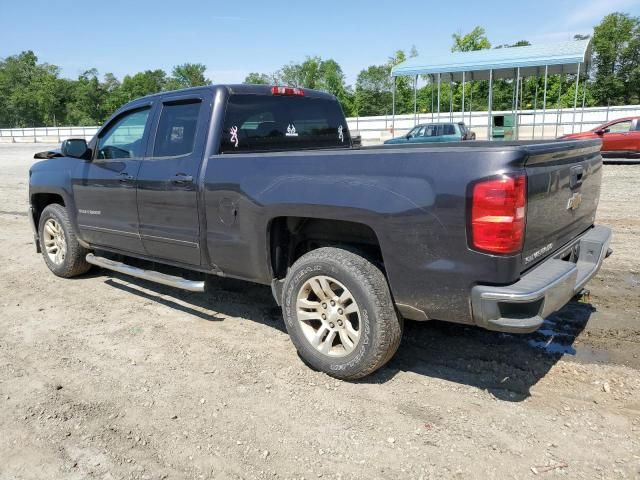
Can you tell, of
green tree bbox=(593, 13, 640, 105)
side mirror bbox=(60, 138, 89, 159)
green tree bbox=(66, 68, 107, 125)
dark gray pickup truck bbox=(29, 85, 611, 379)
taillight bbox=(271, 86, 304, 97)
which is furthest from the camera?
green tree bbox=(66, 68, 107, 125)

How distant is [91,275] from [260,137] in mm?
3095

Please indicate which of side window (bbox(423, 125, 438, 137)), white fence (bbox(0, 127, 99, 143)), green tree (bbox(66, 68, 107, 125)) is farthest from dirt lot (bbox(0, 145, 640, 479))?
green tree (bbox(66, 68, 107, 125))

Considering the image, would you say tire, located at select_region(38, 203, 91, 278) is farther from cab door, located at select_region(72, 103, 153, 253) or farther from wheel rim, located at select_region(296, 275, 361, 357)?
wheel rim, located at select_region(296, 275, 361, 357)

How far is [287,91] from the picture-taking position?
4.85 metres

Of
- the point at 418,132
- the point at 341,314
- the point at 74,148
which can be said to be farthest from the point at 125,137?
the point at 418,132

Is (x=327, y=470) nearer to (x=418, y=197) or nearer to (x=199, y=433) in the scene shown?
(x=199, y=433)

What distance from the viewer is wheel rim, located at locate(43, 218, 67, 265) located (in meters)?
6.01

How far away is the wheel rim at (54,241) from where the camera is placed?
6.01 meters

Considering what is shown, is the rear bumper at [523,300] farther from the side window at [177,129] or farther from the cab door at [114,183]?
the cab door at [114,183]

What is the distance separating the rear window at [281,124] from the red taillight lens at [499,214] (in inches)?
86.0

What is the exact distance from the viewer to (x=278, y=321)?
184 inches

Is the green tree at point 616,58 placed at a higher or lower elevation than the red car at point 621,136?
higher

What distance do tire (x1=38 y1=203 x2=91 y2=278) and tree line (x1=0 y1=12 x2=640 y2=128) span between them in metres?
36.0

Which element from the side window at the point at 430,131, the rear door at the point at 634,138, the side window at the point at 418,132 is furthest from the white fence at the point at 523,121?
the rear door at the point at 634,138
